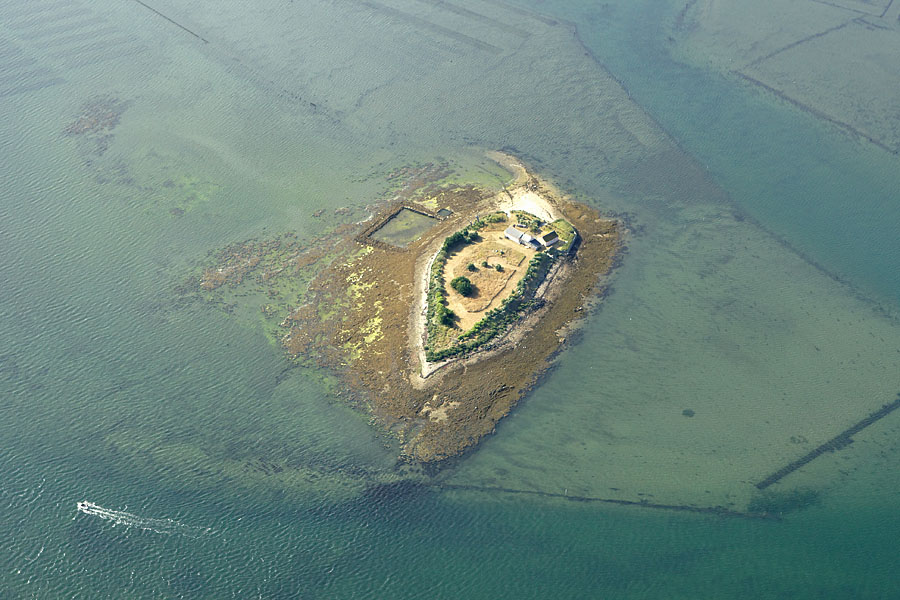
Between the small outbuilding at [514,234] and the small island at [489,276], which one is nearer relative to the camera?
the small island at [489,276]

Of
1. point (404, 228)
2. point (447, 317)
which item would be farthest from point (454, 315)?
point (404, 228)

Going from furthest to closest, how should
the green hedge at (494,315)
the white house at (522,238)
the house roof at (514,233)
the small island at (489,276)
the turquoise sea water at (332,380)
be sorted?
the house roof at (514,233)
the white house at (522,238)
the small island at (489,276)
the green hedge at (494,315)
the turquoise sea water at (332,380)

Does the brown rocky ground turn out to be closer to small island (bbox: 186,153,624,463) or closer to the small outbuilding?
small island (bbox: 186,153,624,463)

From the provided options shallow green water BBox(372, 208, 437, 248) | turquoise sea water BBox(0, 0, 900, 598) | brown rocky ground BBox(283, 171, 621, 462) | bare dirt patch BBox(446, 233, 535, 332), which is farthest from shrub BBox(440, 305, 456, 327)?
shallow green water BBox(372, 208, 437, 248)

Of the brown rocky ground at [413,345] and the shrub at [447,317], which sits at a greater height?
the shrub at [447,317]

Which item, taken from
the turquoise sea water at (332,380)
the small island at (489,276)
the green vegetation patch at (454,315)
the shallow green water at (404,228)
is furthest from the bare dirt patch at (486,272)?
the turquoise sea water at (332,380)

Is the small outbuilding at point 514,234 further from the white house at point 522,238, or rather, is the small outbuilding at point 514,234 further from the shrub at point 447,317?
the shrub at point 447,317

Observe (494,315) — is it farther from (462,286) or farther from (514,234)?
(514,234)
